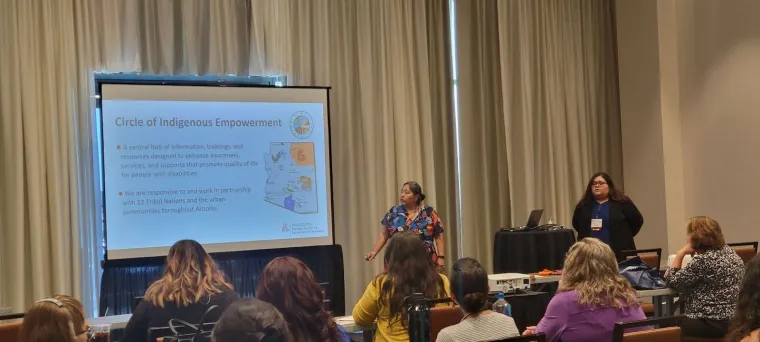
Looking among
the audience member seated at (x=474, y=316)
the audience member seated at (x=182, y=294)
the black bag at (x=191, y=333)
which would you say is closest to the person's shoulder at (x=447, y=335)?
the audience member seated at (x=474, y=316)

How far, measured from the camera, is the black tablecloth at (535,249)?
6.33 meters

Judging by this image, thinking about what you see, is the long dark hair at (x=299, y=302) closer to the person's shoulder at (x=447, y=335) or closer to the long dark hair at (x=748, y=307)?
the person's shoulder at (x=447, y=335)

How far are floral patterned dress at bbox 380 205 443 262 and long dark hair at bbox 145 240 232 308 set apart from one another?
2979 millimetres

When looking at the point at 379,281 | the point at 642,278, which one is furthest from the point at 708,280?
the point at 379,281

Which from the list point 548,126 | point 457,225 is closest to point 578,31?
point 548,126

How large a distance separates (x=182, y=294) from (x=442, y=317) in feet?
3.58

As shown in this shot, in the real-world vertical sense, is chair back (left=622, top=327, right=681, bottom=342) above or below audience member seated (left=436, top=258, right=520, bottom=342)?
below

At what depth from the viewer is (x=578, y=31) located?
26.5 feet

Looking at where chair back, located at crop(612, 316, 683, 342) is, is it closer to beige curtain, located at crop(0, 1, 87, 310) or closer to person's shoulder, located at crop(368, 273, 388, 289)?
person's shoulder, located at crop(368, 273, 388, 289)

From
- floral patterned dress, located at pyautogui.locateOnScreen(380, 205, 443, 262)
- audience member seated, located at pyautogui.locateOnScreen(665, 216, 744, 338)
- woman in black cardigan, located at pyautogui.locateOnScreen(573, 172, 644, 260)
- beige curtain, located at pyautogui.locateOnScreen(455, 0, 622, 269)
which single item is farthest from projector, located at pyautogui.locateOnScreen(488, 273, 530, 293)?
beige curtain, located at pyautogui.locateOnScreen(455, 0, 622, 269)

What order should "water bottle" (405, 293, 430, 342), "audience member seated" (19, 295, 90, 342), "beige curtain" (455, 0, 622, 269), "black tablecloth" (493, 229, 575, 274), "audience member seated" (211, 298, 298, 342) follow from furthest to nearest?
"beige curtain" (455, 0, 622, 269)
"black tablecloth" (493, 229, 575, 274)
"water bottle" (405, 293, 430, 342)
"audience member seated" (19, 295, 90, 342)
"audience member seated" (211, 298, 298, 342)

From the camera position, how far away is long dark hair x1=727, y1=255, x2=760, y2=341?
7.94ft

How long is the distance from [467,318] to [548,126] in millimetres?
5249

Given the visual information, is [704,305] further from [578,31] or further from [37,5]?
[37,5]
